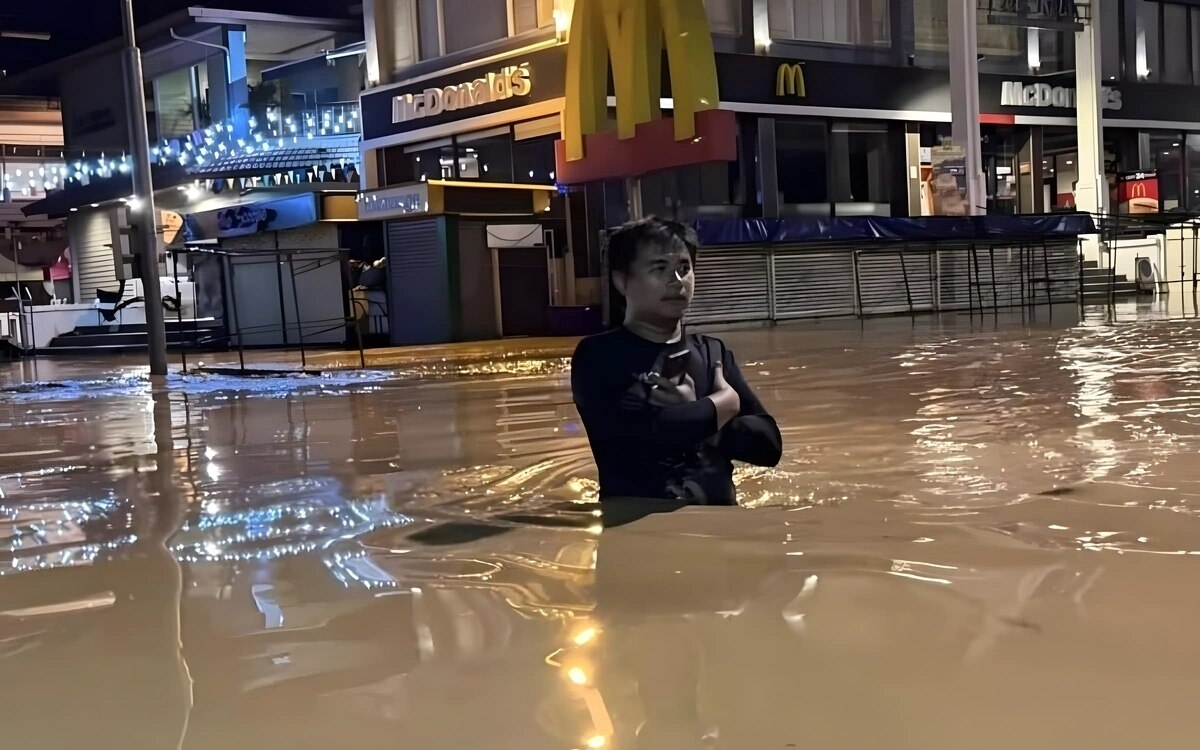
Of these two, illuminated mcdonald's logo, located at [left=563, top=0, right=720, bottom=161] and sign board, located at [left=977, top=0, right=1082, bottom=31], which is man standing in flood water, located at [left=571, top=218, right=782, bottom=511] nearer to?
illuminated mcdonald's logo, located at [left=563, top=0, right=720, bottom=161]

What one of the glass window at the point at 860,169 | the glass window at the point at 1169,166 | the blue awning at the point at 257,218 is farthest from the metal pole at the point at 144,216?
the glass window at the point at 1169,166

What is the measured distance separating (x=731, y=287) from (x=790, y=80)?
533cm

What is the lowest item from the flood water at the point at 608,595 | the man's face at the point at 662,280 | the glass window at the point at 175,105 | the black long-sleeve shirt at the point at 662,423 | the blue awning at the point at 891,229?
the flood water at the point at 608,595

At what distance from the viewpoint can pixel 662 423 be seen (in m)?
3.39

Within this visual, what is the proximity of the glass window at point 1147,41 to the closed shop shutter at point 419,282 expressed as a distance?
61.9 ft

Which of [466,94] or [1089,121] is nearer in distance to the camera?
[466,94]

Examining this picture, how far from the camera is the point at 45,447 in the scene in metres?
6.66

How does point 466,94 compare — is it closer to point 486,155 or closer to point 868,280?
point 486,155

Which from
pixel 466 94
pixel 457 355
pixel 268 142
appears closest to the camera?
pixel 457 355

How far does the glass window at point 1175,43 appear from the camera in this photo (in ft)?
89.2

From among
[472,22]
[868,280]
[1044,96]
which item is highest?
[472,22]

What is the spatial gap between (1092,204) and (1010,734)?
25.2 meters

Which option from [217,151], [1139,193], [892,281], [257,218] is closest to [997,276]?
[892,281]

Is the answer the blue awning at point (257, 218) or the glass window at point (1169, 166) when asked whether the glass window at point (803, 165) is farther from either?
the glass window at point (1169, 166)
